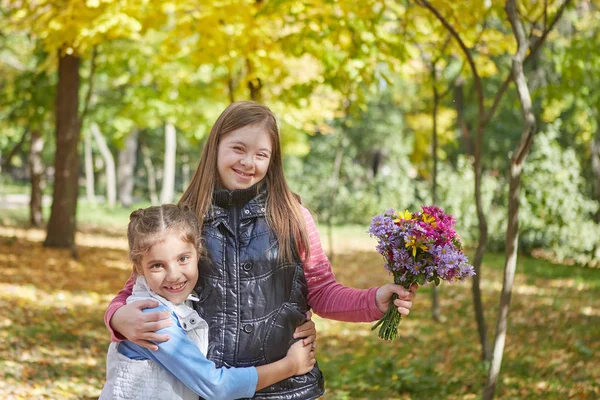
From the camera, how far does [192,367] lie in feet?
6.49

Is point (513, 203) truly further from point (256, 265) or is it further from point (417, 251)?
point (256, 265)

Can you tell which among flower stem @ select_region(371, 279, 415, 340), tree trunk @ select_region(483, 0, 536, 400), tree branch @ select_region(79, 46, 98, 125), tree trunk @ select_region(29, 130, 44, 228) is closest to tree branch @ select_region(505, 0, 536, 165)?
tree trunk @ select_region(483, 0, 536, 400)

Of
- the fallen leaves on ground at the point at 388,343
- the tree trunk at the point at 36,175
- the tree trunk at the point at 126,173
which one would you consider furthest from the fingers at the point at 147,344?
the tree trunk at the point at 126,173

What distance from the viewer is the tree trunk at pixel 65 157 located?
40.2 ft

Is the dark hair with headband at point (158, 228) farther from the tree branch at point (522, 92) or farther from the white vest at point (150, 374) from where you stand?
the tree branch at point (522, 92)

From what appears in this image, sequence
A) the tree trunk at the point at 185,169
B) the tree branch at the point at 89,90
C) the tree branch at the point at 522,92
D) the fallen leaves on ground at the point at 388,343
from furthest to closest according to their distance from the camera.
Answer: the tree trunk at the point at 185,169
the tree branch at the point at 89,90
the fallen leaves on ground at the point at 388,343
the tree branch at the point at 522,92

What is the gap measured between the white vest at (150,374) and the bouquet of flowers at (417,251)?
2.04 feet

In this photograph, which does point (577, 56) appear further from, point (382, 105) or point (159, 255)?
point (382, 105)

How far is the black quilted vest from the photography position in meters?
2.15

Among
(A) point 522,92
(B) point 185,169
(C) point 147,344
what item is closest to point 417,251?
(C) point 147,344

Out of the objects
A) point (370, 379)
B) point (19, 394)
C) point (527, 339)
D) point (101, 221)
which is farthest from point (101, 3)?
point (101, 221)

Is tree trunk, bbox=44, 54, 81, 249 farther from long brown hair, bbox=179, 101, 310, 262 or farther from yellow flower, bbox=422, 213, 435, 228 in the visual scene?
yellow flower, bbox=422, 213, 435, 228

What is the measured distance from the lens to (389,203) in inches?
821

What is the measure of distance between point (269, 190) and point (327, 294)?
0.41m
